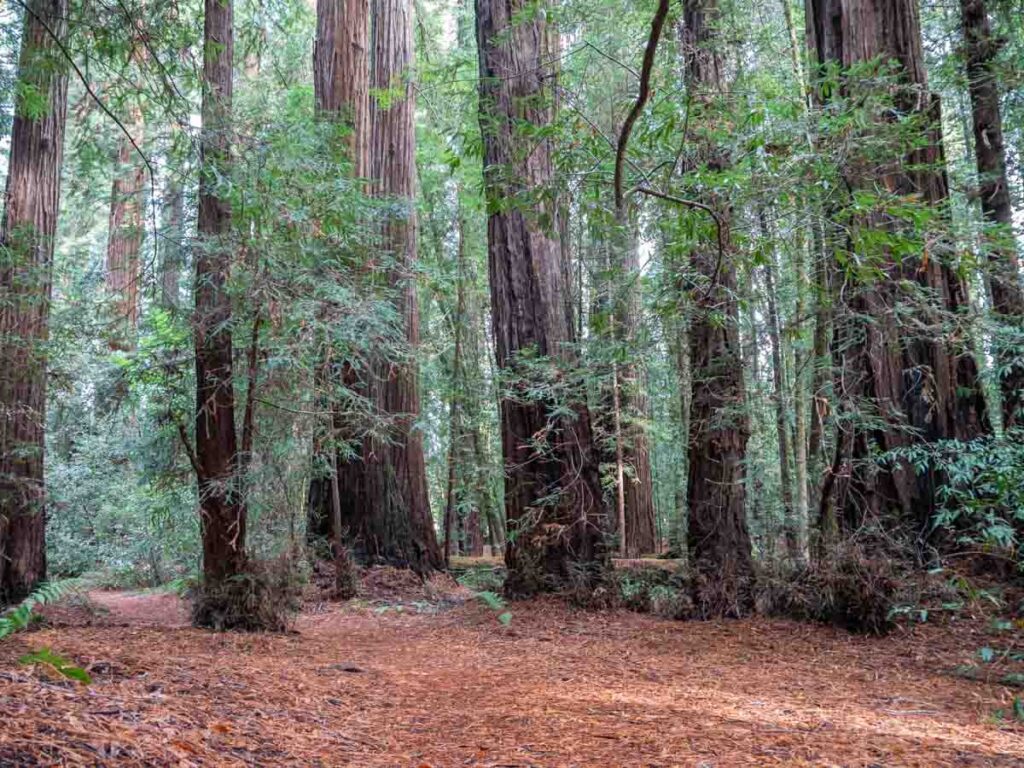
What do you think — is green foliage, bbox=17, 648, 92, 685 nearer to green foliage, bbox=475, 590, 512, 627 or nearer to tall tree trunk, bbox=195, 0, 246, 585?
tall tree trunk, bbox=195, 0, 246, 585

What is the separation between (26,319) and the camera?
21.8 ft

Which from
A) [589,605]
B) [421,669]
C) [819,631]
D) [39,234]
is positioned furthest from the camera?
[39,234]

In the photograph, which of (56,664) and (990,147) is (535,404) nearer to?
(990,147)

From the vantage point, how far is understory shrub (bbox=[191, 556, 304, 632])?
5.30m

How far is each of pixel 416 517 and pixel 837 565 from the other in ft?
16.9

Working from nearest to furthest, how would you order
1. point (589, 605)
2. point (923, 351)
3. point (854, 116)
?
point (854, 116), point (923, 351), point (589, 605)

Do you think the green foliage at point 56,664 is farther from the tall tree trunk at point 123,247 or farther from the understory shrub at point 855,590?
the understory shrub at point 855,590

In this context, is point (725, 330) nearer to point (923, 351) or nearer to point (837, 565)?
point (923, 351)

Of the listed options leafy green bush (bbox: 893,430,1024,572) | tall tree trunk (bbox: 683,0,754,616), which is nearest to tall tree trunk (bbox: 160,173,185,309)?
tall tree trunk (bbox: 683,0,754,616)

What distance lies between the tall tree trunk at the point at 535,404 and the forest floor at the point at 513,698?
29.8 inches


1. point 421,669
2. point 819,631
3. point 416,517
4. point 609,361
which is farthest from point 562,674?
point 416,517

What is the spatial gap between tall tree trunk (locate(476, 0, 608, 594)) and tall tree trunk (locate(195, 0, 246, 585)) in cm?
235

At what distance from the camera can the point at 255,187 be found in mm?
4977

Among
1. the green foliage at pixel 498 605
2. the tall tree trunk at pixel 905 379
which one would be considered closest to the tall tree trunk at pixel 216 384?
the green foliage at pixel 498 605
